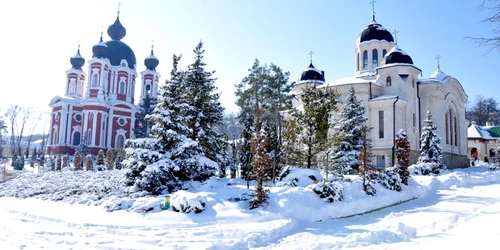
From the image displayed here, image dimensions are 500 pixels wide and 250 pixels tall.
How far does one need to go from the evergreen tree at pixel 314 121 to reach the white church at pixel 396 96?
365 inches

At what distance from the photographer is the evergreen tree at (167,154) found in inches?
483

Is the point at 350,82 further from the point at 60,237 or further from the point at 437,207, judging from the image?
the point at 60,237

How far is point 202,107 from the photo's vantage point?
15055mm

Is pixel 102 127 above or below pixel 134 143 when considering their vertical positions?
above

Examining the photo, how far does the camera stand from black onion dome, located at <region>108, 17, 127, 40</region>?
150 ft

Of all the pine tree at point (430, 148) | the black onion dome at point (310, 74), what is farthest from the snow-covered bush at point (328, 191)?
the black onion dome at point (310, 74)

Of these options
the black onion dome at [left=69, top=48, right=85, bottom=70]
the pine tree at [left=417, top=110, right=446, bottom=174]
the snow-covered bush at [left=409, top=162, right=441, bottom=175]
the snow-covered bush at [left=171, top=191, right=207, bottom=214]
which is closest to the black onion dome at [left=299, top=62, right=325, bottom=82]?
the pine tree at [left=417, top=110, right=446, bottom=174]

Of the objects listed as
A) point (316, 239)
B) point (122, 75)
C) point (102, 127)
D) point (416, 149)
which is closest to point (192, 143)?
point (316, 239)

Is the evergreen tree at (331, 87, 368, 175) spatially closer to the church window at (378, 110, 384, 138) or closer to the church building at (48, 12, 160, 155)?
the church window at (378, 110, 384, 138)

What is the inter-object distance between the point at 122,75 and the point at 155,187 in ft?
118

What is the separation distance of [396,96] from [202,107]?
15.9m

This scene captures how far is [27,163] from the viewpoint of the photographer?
128ft

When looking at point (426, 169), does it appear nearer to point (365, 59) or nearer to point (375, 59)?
point (375, 59)

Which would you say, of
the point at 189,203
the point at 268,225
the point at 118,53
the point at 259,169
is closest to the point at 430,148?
the point at 259,169
